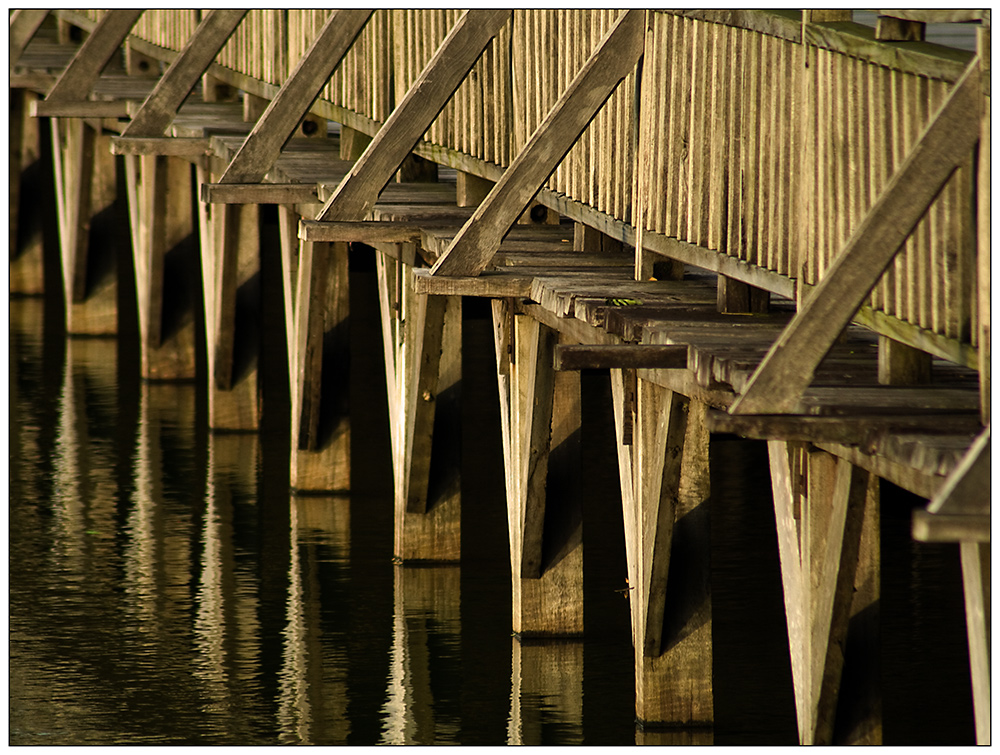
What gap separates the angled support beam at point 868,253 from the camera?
15.8ft

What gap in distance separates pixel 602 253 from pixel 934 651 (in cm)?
245

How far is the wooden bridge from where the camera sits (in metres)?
5.11

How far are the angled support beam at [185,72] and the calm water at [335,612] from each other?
2239mm

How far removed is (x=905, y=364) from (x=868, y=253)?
2.44 feet

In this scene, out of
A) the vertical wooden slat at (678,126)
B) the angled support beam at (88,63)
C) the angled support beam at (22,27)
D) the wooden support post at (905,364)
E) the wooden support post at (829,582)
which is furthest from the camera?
the angled support beam at (22,27)

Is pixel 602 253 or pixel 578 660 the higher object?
pixel 602 253

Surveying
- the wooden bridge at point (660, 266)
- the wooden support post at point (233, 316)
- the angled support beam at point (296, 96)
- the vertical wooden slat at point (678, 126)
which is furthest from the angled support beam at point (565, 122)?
the wooden support post at point (233, 316)

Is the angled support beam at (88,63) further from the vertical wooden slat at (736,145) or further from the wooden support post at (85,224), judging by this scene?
the vertical wooden slat at (736,145)

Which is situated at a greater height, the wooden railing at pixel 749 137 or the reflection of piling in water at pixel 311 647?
the wooden railing at pixel 749 137

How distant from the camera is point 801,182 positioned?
20.4 feet

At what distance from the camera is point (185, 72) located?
12.4 m

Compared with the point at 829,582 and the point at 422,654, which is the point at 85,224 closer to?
the point at 422,654

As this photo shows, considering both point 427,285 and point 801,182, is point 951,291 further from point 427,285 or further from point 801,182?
point 427,285

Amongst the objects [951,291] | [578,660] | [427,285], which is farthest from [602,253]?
[951,291]
